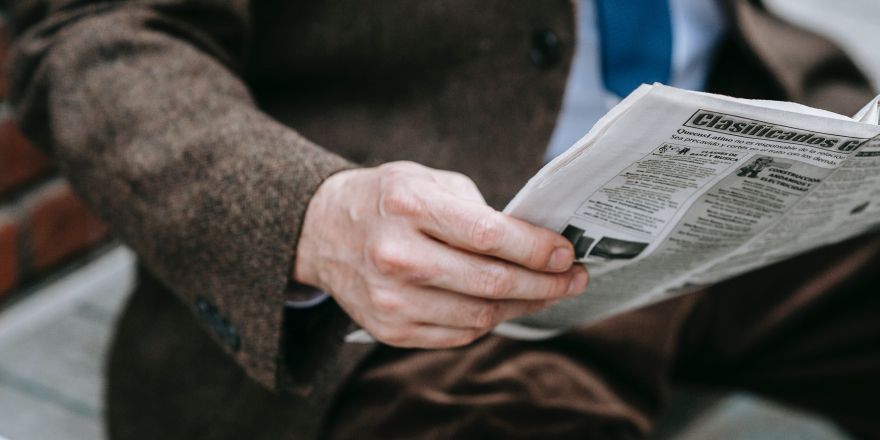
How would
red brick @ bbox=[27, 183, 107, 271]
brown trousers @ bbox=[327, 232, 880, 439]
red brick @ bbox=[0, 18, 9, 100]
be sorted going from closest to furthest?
brown trousers @ bbox=[327, 232, 880, 439] → red brick @ bbox=[0, 18, 9, 100] → red brick @ bbox=[27, 183, 107, 271]

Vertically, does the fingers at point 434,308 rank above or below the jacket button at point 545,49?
below

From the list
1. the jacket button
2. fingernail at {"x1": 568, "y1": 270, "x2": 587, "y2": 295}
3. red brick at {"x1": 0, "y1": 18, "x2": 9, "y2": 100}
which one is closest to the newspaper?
fingernail at {"x1": 568, "y1": 270, "x2": 587, "y2": 295}

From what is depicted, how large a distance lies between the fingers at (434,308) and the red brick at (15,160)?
785 millimetres

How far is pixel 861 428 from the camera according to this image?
0.96m

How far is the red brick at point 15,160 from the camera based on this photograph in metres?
1.11

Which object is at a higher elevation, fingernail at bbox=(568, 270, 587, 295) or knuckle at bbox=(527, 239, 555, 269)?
knuckle at bbox=(527, 239, 555, 269)

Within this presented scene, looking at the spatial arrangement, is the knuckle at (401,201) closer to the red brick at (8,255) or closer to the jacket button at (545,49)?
the jacket button at (545,49)

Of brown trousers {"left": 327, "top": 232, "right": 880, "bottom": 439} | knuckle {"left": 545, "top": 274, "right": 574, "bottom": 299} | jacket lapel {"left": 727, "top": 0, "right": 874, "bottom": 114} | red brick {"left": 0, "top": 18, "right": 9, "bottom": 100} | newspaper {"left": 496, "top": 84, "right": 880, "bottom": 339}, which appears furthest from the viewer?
red brick {"left": 0, "top": 18, "right": 9, "bottom": 100}

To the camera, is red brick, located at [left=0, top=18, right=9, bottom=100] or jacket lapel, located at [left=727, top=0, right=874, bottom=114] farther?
red brick, located at [left=0, top=18, right=9, bottom=100]

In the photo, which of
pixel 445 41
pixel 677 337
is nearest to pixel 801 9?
pixel 677 337

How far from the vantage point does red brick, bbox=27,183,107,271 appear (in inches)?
47.0

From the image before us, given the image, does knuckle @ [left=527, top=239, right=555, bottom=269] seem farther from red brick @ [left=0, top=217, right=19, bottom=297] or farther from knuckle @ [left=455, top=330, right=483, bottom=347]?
red brick @ [left=0, top=217, right=19, bottom=297]

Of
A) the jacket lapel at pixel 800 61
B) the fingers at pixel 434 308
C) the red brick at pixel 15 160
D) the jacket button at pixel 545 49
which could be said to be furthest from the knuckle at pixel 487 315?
the red brick at pixel 15 160

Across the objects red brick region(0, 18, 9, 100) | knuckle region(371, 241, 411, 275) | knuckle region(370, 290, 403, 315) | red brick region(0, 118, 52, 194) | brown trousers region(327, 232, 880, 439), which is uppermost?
knuckle region(371, 241, 411, 275)
